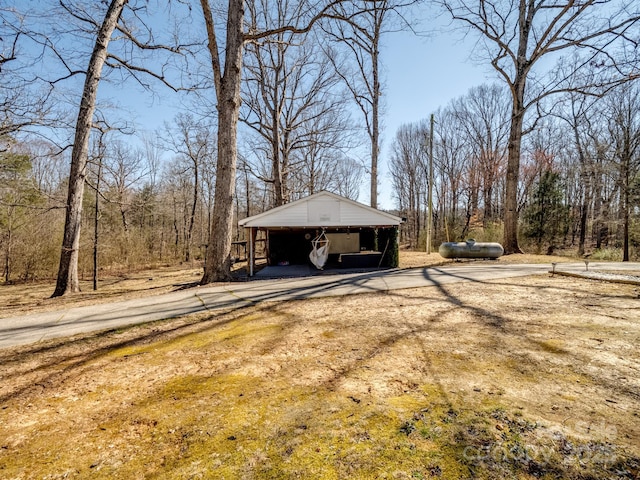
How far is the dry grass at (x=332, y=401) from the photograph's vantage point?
57.8 inches

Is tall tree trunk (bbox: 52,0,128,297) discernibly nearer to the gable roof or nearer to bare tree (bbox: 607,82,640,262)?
the gable roof

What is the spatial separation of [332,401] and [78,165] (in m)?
9.32

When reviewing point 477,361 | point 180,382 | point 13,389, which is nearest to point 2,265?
point 13,389

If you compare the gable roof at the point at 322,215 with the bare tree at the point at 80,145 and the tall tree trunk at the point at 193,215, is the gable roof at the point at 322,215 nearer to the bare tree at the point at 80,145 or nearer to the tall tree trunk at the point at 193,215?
the bare tree at the point at 80,145

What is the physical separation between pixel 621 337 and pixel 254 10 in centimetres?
1829

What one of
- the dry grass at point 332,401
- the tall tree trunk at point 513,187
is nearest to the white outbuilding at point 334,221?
the tall tree trunk at point 513,187

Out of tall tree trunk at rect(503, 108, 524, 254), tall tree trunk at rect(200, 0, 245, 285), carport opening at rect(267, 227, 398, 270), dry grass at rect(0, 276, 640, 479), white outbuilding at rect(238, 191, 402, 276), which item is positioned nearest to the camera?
dry grass at rect(0, 276, 640, 479)

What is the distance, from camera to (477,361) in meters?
2.62

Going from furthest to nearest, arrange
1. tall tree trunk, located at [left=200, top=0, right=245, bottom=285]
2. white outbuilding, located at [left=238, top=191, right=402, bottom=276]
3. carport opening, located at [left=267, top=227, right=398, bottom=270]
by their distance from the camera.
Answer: carport opening, located at [left=267, top=227, right=398, bottom=270] → white outbuilding, located at [left=238, top=191, right=402, bottom=276] → tall tree trunk, located at [left=200, top=0, right=245, bottom=285]

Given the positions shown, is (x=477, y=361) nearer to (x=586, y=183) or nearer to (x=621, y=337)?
(x=621, y=337)

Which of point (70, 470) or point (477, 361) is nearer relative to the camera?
point (70, 470)

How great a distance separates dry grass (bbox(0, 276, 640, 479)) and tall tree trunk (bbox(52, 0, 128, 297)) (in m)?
5.78

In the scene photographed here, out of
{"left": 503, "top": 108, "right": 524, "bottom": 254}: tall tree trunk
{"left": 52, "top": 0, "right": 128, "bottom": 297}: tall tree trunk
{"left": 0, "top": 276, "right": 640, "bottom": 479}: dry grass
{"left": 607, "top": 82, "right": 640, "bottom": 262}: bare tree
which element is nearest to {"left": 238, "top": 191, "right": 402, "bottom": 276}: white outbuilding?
{"left": 52, "top": 0, "right": 128, "bottom": 297}: tall tree trunk

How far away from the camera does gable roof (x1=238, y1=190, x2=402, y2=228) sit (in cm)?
1101
